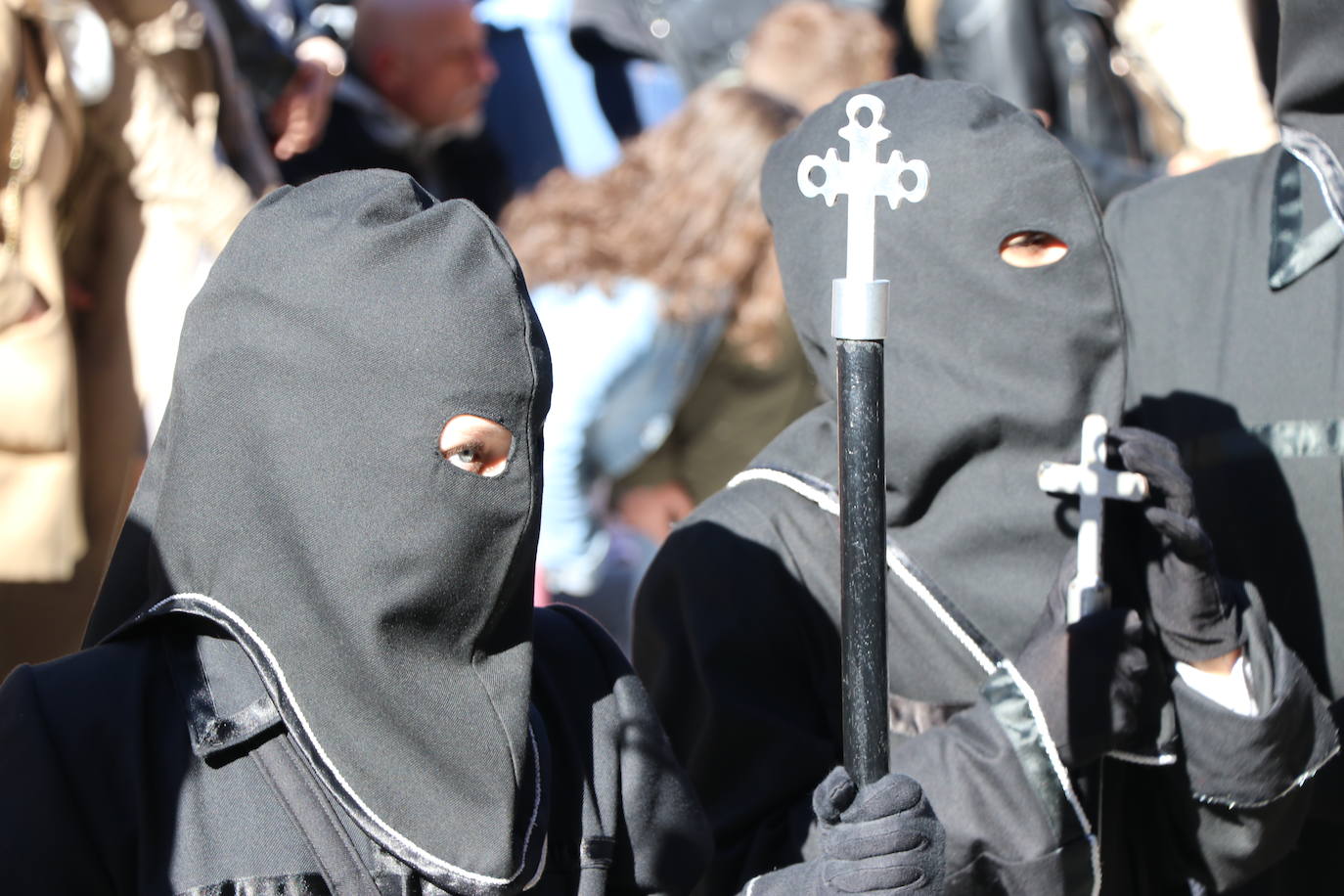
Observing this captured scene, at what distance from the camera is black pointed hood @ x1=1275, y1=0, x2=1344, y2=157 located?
276 cm

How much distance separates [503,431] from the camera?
2.00 metres

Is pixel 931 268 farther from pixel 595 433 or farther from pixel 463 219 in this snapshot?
pixel 595 433

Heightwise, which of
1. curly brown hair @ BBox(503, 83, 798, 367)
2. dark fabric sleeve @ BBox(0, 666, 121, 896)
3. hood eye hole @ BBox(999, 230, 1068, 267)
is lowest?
dark fabric sleeve @ BBox(0, 666, 121, 896)

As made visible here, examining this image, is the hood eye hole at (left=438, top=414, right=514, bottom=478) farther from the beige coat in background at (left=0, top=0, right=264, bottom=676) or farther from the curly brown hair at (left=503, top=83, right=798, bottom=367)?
the curly brown hair at (left=503, top=83, right=798, bottom=367)

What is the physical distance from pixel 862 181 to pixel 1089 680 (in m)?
0.86

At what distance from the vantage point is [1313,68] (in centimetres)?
281

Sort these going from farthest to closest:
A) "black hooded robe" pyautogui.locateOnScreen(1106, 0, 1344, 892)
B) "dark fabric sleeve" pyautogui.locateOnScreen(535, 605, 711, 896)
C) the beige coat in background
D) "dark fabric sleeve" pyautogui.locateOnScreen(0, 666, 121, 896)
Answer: the beige coat in background
"black hooded robe" pyautogui.locateOnScreen(1106, 0, 1344, 892)
"dark fabric sleeve" pyautogui.locateOnScreen(535, 605, 711, 896)
"dark fabric sleeve" pyautogui.locateOnScreen(0, 666, 121, 896)

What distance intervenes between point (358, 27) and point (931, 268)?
3120mm

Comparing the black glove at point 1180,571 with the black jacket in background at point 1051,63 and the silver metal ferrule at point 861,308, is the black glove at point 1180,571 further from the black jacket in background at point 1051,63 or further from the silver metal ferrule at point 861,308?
the black jacket in background at point 1051,63

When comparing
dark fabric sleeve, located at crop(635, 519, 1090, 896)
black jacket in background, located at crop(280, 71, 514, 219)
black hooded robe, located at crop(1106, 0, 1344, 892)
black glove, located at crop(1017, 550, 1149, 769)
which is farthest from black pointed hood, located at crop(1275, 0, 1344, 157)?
black jacket in background, located at crop(280, 71, 514, 219)

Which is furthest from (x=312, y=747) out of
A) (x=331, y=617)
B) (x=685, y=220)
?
(x=685, y=220)

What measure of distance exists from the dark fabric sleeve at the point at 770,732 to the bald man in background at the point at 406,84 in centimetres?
277

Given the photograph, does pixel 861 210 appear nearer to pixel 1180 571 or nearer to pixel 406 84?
pixel 1180 571

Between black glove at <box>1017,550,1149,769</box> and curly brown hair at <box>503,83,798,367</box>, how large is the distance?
2.10 metres
